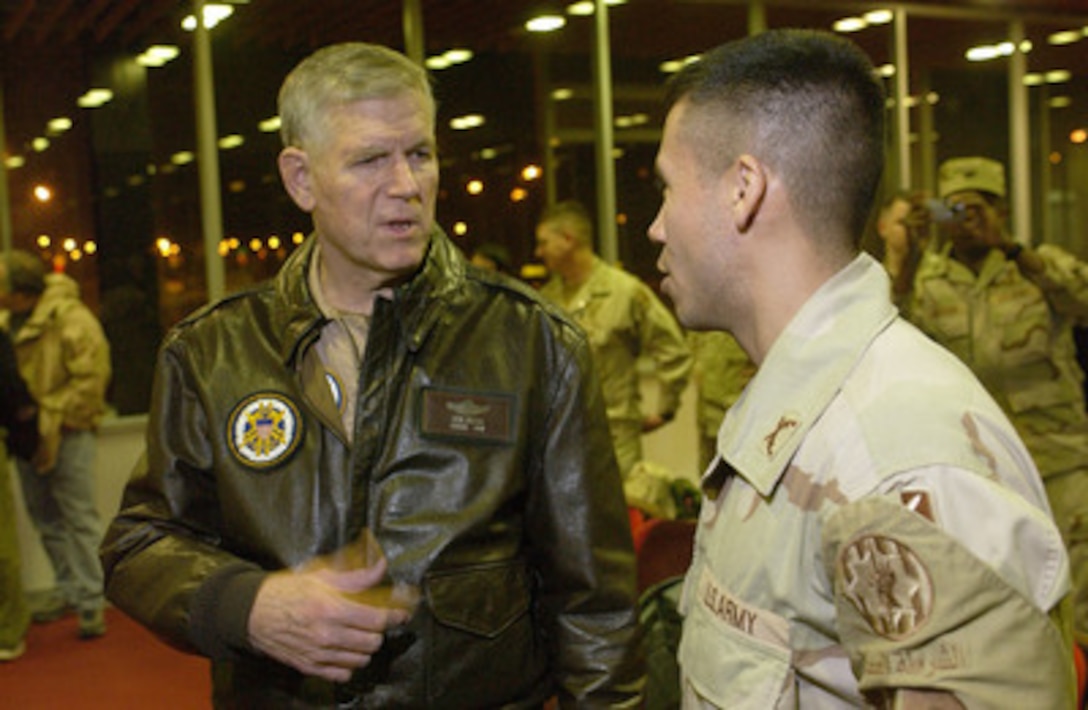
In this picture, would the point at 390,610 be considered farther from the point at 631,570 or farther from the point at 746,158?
the point at 746,158

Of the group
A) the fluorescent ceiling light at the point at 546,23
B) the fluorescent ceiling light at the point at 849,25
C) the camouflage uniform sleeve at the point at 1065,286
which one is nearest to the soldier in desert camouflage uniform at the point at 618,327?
the camouflage uniform sleeve at the point at 1065,286

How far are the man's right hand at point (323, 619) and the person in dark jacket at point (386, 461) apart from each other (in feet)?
0.09

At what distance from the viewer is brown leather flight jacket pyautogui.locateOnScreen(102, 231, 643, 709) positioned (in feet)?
5.53

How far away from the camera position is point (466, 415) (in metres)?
1.75

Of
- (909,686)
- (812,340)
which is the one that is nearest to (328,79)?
(812,340)

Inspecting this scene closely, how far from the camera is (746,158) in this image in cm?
120

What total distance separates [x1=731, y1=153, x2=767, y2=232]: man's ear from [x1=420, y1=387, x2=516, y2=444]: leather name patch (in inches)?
25.9

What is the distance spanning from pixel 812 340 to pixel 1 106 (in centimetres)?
605

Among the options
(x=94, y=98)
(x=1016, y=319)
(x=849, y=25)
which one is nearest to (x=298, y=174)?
(x=1016, y=319)

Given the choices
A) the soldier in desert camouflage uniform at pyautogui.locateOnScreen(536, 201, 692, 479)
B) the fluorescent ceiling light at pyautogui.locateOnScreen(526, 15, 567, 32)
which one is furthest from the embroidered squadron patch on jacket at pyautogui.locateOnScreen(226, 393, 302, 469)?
the fluorescent ceiling light at pyautogui.locateOnScreen(526, 15, 567, 32)

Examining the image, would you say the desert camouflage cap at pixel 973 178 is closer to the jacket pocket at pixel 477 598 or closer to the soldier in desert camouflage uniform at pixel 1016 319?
the soldier in desert camouflage uniform at pixel 1016 319

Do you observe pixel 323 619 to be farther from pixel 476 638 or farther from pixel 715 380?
pixel 715 380

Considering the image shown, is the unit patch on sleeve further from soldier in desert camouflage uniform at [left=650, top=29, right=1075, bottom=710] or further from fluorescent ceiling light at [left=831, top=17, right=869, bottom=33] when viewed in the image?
fluorescent ceiling light at [left=831, top=17, right=869, bottom=33]

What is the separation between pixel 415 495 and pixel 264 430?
242 mm
